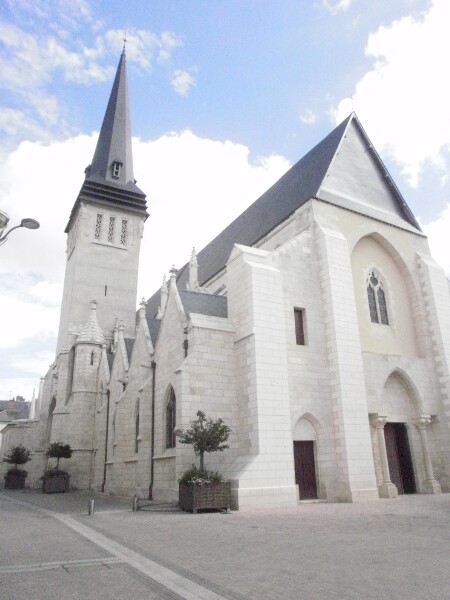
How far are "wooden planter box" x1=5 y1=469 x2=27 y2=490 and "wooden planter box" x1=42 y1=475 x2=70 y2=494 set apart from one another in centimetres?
775

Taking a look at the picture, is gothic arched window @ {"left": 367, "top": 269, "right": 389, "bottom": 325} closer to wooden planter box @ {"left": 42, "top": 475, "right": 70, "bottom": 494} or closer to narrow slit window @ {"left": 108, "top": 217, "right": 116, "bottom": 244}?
wooden planter box @ {"left": 42, "top": 475, "right": 70, "bottom": 494}

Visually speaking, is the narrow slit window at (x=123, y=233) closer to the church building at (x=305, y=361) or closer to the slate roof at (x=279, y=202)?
the slate roof at (x=279, y=202)

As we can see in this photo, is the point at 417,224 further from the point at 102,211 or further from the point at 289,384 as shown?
the point at 102,211

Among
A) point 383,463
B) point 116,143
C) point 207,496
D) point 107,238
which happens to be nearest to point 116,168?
point 116,143

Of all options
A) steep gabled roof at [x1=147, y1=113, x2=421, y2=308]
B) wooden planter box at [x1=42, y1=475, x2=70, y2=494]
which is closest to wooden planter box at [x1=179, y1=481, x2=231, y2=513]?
steep gabled roof at [x1=147, y1=113, x2=421, y2=308]

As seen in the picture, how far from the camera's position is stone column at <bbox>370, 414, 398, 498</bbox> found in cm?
1510

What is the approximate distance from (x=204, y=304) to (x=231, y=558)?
12184 millimetres

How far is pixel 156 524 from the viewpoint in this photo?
9328 mm

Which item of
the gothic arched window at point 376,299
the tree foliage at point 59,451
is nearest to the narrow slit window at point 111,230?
the tree foliage at point 59,451

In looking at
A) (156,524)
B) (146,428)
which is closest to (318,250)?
(146,428)

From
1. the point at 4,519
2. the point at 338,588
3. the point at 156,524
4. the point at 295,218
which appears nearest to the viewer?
the point at 338,588

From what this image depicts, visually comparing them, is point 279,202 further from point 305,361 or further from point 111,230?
point 111,230

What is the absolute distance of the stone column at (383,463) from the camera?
595 inches

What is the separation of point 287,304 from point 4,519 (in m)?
10.8
